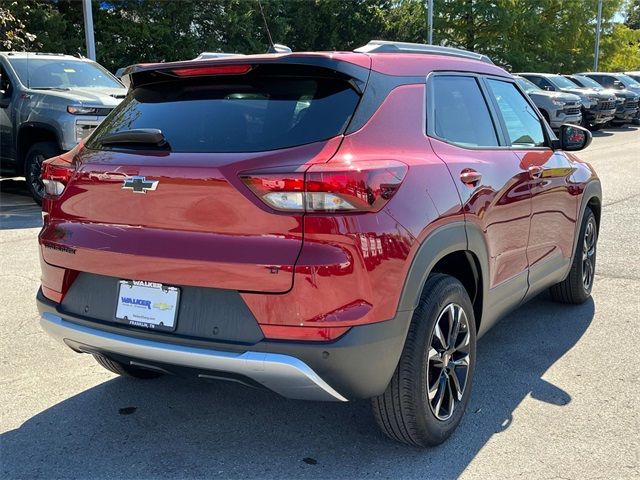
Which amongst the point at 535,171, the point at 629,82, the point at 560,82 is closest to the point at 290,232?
the point at 535,171

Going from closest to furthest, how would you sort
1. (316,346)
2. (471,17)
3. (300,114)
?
(316,346), (300,114), (471,17)

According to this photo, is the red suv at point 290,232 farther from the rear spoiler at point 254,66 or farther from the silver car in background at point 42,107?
the silver car in background at point 42,107

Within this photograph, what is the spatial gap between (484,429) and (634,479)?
70 centimetres

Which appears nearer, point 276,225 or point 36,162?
point 276,225

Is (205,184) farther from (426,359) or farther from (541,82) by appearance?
(541,82)

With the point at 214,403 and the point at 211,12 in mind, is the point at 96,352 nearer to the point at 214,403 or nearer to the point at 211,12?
the point at 214,403

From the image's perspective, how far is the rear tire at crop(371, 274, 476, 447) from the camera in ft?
9.43

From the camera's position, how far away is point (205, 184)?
8.86ft

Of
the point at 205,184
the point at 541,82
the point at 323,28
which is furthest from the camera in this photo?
the point at 323,28

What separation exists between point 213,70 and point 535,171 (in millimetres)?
2079

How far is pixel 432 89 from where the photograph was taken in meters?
3.34

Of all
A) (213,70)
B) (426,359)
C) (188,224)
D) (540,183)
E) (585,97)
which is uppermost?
(213,70)

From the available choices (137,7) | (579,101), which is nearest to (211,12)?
(137,7)

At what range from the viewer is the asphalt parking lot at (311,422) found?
117 inches
